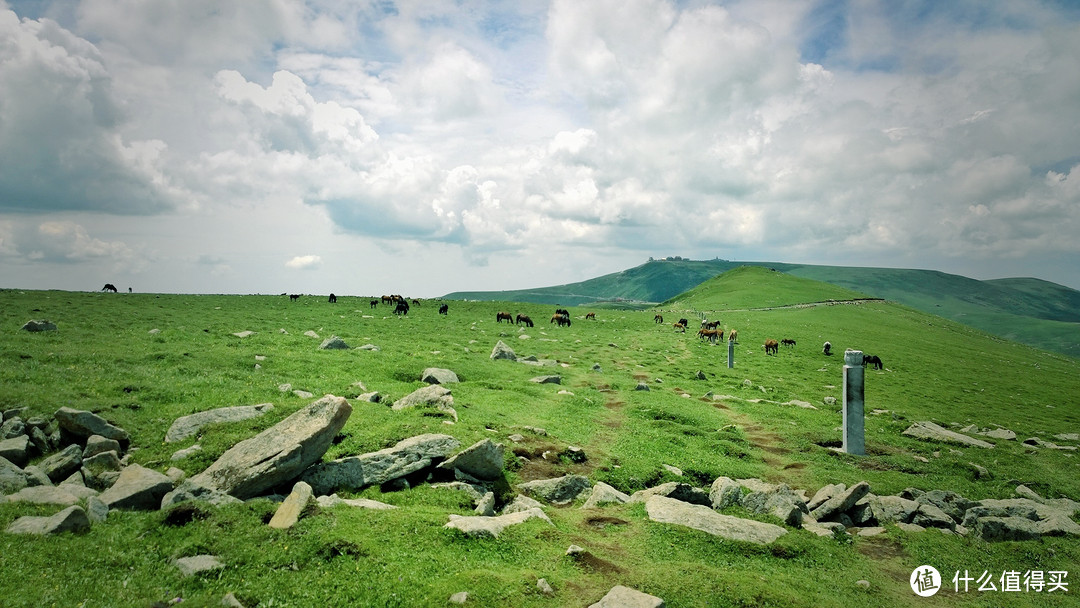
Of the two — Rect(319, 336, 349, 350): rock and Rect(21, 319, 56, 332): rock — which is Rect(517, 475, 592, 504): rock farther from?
Rect(21, 319, 56, 332): rock

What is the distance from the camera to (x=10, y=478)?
439 inches

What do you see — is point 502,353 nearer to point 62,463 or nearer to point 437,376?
point 437,376

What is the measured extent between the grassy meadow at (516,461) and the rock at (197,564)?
0.19m

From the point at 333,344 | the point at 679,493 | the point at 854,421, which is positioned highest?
the point at 333,344

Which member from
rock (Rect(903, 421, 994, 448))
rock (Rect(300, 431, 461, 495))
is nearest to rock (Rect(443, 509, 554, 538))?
rock (Rect(300, 431, 461, 495))

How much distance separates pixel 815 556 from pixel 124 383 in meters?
22.7

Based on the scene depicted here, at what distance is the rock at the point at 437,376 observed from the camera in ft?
81.8

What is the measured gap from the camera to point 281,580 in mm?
8945

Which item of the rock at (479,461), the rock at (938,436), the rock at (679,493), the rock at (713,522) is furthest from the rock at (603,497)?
the rock at (938,436)

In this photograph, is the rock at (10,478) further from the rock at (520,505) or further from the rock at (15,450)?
the rock at (520,505)

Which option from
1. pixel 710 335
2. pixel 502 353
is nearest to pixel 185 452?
pixel 502 353

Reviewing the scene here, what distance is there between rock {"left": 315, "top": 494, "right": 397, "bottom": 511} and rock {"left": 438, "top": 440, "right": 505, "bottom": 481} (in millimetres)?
2337

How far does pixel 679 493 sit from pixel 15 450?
17432 millimetres

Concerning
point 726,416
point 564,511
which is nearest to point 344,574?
point 564,511
